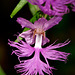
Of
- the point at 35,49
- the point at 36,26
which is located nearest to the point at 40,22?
the point at 36,26

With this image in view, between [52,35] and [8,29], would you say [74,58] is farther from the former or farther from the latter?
[8,29]

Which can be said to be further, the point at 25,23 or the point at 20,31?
the point at 20,31

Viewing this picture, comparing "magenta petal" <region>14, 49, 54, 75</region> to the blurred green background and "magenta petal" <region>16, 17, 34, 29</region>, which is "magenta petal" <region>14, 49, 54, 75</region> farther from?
the blurred green background

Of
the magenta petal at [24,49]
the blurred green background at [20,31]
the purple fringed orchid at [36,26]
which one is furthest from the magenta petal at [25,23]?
the blurred green background at [20,31]

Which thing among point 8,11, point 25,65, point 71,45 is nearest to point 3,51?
point 8,11

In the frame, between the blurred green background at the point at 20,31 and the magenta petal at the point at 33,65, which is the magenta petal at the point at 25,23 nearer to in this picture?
the magenta petal at the point at 33,65

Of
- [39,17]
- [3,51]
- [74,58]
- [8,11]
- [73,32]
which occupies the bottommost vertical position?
[74,58]

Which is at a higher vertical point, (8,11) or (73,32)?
(8,11)

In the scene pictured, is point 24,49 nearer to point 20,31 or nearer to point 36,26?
point 36,26
